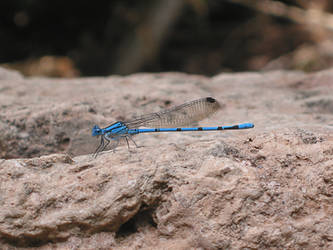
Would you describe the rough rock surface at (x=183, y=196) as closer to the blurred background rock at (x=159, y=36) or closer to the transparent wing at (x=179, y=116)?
the transparent wing at (x=179, y=116)

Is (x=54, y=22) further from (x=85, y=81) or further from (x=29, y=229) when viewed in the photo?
(x=29, y=229)

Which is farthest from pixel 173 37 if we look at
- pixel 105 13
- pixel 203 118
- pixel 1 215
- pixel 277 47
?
pixel 1 215

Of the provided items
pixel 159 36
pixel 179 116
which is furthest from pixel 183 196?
pixel 159 36

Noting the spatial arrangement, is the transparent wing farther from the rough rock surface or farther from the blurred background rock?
the blurred background rock

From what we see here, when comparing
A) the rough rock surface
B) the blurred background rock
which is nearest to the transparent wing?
the rough rock surface

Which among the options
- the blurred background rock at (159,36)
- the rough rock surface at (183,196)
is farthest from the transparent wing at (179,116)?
the blurred background rock at (159,36)

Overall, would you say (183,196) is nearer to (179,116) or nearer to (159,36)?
(179,116)
